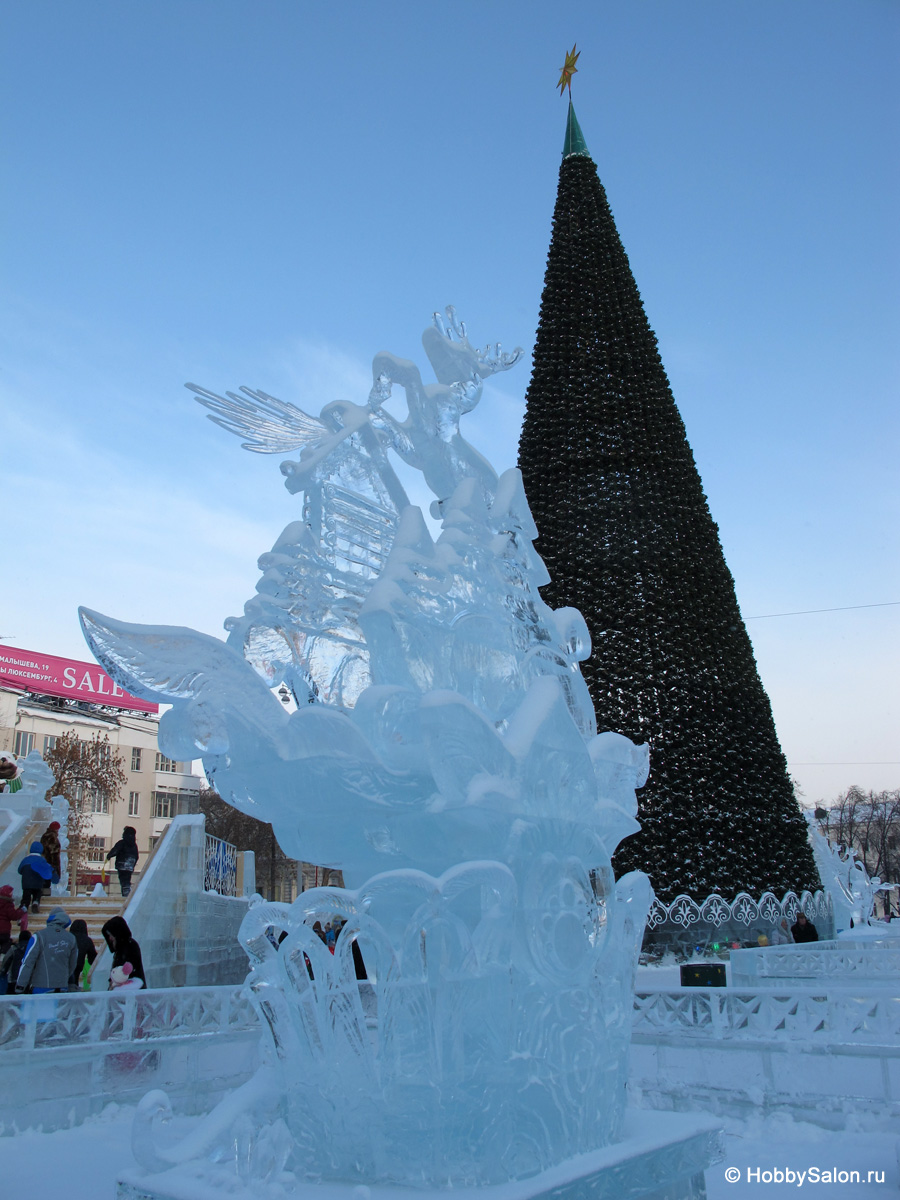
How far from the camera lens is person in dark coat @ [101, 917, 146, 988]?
8219 mm

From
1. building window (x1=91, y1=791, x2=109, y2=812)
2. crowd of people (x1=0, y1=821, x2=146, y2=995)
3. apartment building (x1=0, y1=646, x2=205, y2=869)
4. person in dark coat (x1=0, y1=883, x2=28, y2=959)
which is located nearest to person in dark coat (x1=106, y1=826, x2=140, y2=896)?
crowd of people (x1=0, y1=821, x2=146, y2=995)

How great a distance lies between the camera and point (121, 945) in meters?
8.28

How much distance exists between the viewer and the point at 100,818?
164 ft

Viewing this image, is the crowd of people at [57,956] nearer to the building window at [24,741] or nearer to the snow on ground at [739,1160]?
the snow on ground at [739,1160]

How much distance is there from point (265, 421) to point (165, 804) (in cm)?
5401

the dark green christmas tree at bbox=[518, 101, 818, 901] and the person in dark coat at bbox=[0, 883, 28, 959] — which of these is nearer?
the person in dark coat at bbox=[0, 883, 28, 959]

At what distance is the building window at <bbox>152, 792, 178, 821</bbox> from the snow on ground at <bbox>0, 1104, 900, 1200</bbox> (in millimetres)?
50957

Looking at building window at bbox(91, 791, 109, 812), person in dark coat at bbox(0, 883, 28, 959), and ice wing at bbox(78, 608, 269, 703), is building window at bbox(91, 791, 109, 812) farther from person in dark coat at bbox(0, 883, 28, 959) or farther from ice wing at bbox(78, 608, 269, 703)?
ice wing at bbox(78, 608, 269, 703)

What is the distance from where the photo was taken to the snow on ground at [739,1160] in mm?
4738

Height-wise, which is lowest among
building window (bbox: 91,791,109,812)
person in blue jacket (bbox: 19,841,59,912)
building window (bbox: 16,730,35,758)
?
person in blue jacket (bbox: 19,841,59,912)

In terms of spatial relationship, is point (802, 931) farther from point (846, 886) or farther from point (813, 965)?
point (846, 886)

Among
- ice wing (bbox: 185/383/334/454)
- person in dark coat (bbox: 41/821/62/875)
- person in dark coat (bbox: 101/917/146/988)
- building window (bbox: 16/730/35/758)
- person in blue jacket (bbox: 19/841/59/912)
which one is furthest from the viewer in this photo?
building window (bbox: 16/730/35/758)

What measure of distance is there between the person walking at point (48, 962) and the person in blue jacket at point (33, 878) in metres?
4.35

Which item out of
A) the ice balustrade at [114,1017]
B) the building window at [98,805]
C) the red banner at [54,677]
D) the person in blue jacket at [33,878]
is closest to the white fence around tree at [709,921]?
the ice balustrade at [114,1017]
